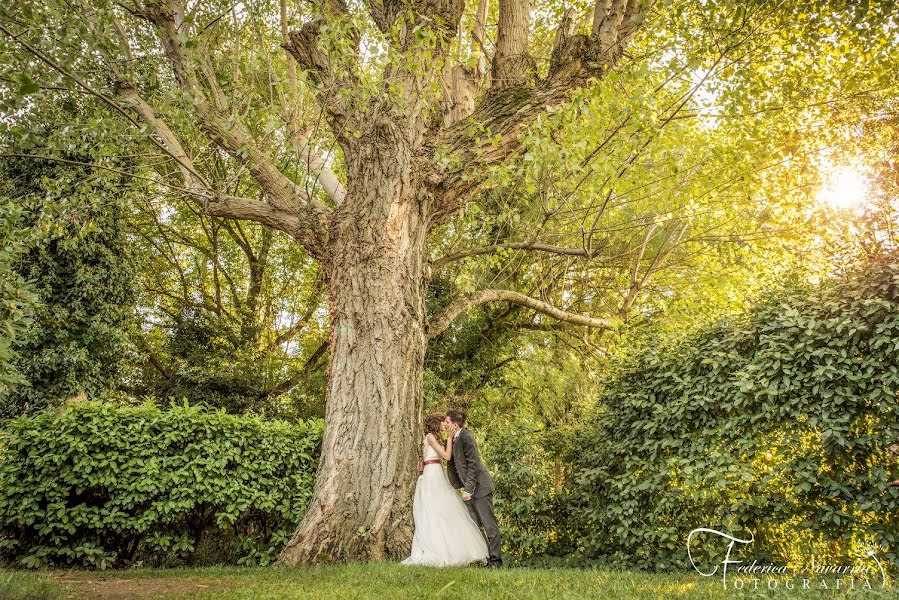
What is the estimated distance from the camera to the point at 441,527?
7102 millimetres

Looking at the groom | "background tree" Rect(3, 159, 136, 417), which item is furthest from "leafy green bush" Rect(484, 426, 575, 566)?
"background tree" Rect(3, 159, 136, 417)

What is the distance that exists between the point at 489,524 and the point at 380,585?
2410 mm

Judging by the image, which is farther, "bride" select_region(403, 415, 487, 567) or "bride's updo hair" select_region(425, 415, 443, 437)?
"bride's updo hair" select_region(425, 415, 443, 437)

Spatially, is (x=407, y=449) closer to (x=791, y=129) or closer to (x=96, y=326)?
(x=96, y=326)

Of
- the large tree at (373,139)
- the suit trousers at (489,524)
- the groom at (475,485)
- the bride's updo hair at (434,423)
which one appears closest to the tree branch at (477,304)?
the large tree at (373,139)

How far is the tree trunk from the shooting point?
688 centimetres

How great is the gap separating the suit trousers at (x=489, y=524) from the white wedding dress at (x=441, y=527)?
15 cm

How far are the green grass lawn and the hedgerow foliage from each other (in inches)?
36.4

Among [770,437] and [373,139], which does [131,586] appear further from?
[770,437]

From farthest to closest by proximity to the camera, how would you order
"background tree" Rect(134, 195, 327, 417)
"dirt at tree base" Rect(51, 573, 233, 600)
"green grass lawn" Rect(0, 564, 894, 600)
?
"background tree" Rect(134, 195, 327, 417) < "dirt at tree base" Rect(51, 573, 233, 600) < "green grass lawn" Rect(0, 564, 894, 600)

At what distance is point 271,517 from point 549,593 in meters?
4.88

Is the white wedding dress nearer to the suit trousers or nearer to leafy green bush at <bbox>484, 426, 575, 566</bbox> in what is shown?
the suit trousers

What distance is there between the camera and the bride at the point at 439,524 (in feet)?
22.8

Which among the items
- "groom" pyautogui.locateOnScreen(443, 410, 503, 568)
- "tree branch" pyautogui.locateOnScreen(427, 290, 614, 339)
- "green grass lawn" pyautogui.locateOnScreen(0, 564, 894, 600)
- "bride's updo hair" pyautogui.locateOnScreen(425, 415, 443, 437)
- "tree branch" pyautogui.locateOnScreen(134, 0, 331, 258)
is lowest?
"green grass lawn" pyautogui.locateOnScreen(0, 564, 894, 600)
